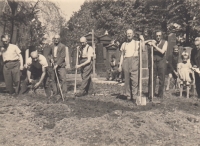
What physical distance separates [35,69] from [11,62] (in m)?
0.91

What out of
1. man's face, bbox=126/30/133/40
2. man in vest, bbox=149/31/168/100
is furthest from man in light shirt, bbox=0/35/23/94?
man in vest, bbox=149/31/168/100

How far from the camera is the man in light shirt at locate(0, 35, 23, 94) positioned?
8.61m

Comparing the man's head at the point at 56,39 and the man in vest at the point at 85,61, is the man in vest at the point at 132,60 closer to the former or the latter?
the man in vest at the point at 85,61

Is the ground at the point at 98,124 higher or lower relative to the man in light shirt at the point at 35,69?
lower

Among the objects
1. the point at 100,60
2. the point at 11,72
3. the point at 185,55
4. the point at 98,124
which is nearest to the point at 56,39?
the point at 11,72

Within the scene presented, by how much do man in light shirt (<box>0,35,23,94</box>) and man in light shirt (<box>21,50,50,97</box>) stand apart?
467 mm

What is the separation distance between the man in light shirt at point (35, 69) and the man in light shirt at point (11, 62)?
47 centimetres

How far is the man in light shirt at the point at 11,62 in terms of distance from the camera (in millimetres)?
8609

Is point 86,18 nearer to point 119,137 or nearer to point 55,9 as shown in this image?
point 55,9

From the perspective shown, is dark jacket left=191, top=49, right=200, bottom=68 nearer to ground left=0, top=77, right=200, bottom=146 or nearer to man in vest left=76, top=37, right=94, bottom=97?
ground left=0, top=77, right=200, bottom=146

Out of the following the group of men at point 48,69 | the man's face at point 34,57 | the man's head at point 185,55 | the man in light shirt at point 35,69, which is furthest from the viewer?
the man's head at point 185,55

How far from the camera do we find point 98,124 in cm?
545

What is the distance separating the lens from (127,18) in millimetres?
35875

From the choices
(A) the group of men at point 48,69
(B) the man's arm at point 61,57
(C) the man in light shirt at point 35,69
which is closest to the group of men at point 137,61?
(A) the group of men at point 48,69
